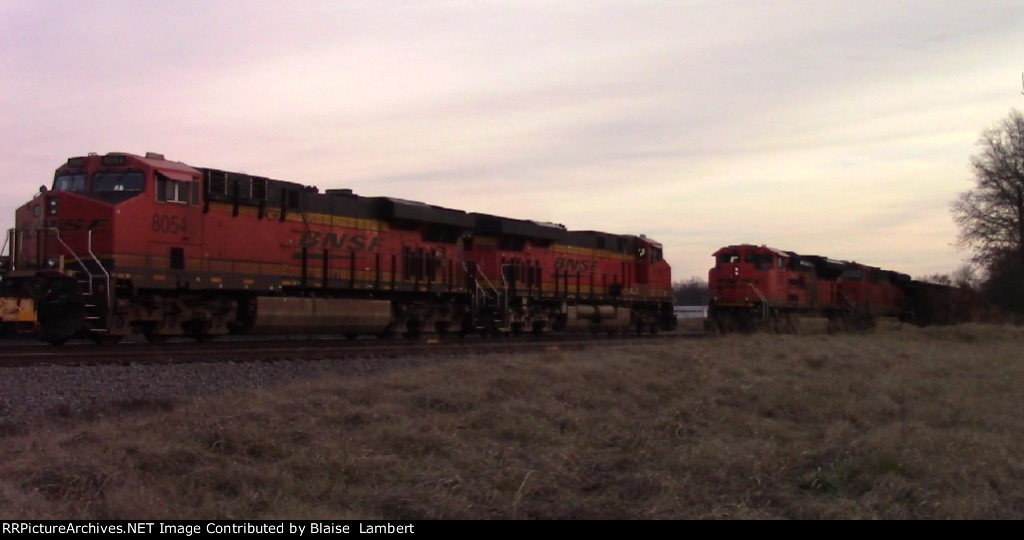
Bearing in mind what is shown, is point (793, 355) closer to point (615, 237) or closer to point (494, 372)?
point (494, 372)

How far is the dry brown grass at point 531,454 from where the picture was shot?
5609mm

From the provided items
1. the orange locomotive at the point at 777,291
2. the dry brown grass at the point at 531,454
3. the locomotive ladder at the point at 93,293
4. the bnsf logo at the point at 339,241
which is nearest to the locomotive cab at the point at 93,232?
the locomotive ladder at the point at 93,293

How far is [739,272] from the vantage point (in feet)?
96.8

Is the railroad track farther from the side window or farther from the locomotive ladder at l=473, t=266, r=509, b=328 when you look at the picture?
the locomotive ladder at l=473, t=266, r=509, b=328

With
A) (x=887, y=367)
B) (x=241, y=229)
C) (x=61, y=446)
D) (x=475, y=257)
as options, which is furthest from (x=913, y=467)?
(x=475, y=257)

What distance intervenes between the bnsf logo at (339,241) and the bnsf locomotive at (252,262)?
0.09 ft

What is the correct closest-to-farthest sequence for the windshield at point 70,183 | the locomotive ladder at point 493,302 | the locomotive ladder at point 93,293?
1. the locomotive ladder at point 93,293
2. the windshield at point 70,183
3. the locomotive ladder at point 493,302

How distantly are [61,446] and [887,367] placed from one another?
11.7 meters

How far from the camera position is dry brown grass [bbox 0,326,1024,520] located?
561 cm

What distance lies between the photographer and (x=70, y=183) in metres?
15.4

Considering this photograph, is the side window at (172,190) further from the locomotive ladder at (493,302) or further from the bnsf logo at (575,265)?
the bnsf logo at (575,265)

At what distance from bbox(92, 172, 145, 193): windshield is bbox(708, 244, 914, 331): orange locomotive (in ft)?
64.1

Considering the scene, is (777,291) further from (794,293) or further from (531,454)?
(531,454)

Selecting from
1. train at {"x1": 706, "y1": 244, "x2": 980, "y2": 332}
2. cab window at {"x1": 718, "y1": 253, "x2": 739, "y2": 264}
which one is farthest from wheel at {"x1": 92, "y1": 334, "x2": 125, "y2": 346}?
cab window at {"x1": 718, "y1": 253, "x2": 739, "y2": 264}
